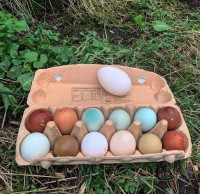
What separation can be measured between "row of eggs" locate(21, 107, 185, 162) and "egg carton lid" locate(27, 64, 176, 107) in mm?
110

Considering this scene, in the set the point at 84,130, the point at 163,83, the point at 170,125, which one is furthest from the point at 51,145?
the point at 163,83

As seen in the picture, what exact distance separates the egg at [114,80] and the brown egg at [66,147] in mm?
298

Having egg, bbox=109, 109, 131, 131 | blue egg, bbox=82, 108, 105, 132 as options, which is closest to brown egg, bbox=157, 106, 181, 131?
egg, bbox=109, 109, 131, 131

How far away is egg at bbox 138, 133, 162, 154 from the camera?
123 cm

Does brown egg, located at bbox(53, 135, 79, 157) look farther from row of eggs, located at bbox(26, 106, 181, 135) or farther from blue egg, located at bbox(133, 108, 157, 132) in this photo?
blue egg, located at bbox(133, 108, 157, 132)

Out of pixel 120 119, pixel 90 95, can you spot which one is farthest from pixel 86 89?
pixel 120 119

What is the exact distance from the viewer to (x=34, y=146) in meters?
1.20

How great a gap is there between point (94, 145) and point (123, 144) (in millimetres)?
103

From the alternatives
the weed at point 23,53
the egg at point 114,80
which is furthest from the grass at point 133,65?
the egg at point 114,80

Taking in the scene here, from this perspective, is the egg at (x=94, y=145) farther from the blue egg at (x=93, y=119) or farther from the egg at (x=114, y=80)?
the egg at (x=114, y=80)

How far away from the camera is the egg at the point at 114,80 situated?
1.40m

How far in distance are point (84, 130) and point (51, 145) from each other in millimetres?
138

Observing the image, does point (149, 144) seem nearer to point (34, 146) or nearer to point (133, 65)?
point (34, 146)

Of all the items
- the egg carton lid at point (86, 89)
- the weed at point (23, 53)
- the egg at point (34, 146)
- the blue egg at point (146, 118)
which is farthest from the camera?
the weed at point (23, 53)
